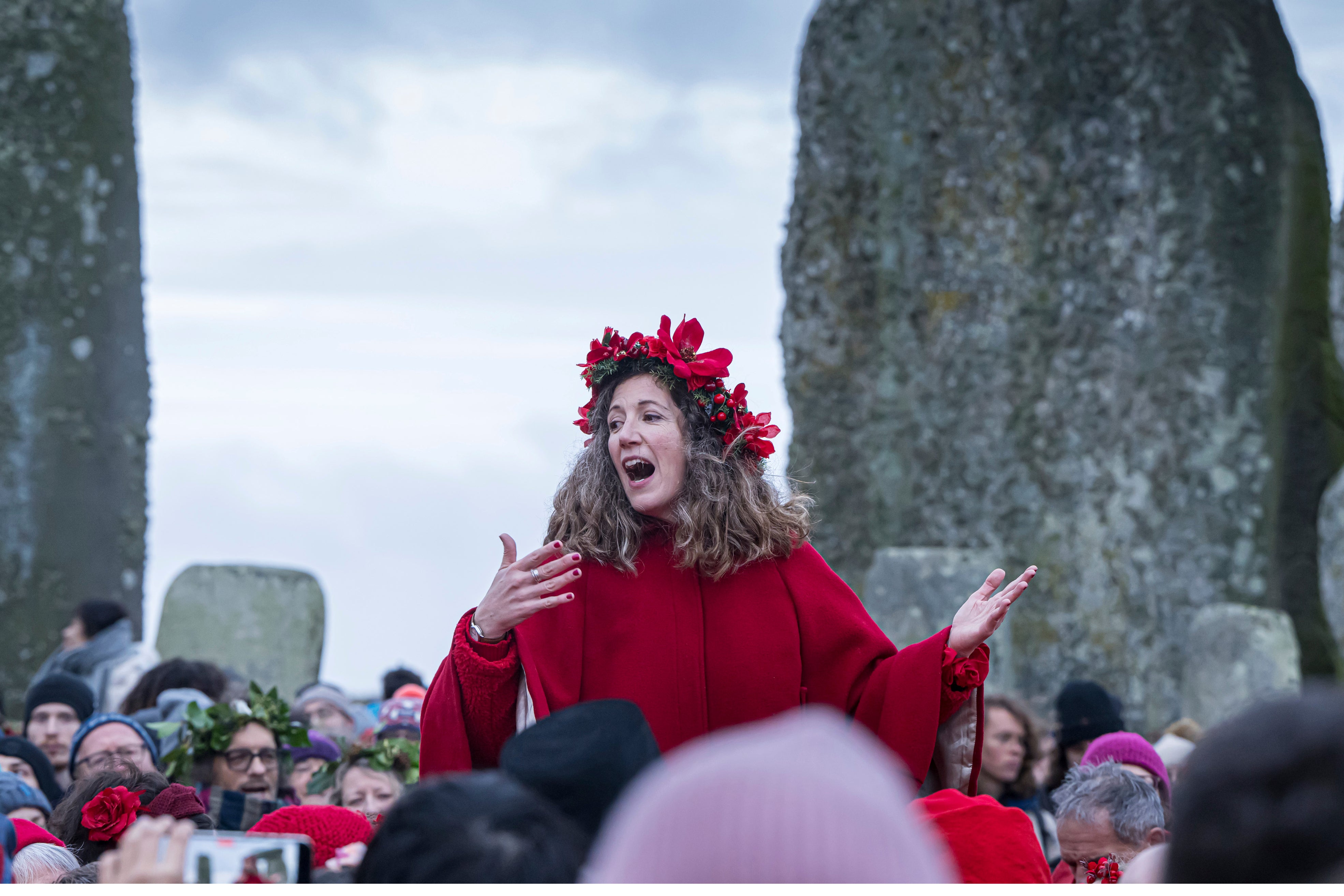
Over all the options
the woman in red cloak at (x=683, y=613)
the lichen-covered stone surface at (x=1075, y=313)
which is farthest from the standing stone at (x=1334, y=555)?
the woman in red cloak at (x=683, y=613)

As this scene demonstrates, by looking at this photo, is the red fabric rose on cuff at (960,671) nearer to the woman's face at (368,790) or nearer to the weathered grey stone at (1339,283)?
the woman's face at (368,790)

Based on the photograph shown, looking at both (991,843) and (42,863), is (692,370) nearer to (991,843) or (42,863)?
(991,843)

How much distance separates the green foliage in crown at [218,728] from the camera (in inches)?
150

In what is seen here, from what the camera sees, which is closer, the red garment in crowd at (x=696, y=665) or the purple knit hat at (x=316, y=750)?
the red garment in crowd at (x=696, y=665)

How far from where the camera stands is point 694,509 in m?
2.78

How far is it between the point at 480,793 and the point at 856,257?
7112mm

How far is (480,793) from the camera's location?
121cm

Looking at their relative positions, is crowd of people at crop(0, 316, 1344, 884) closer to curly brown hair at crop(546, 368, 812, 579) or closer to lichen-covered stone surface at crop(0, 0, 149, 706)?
curly brown hair at crop(546, 368, 812, 579)

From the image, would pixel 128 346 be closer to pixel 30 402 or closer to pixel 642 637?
pixel 30 402

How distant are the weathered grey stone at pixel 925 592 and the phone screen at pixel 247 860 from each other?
464cm

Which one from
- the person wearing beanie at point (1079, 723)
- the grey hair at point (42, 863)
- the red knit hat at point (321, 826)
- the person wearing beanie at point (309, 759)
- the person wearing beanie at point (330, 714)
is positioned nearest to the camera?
the red knit hat at point (321, 826)

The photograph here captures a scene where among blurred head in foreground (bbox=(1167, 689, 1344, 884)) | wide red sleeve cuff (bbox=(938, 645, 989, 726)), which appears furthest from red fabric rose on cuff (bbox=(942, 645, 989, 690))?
blurred head in foreground (bbox=(1167, 689, 1344, 884))

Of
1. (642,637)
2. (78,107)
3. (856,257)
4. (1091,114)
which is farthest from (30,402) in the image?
(1091,114)

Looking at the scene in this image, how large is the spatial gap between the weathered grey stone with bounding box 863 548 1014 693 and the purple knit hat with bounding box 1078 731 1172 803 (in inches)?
90.7
